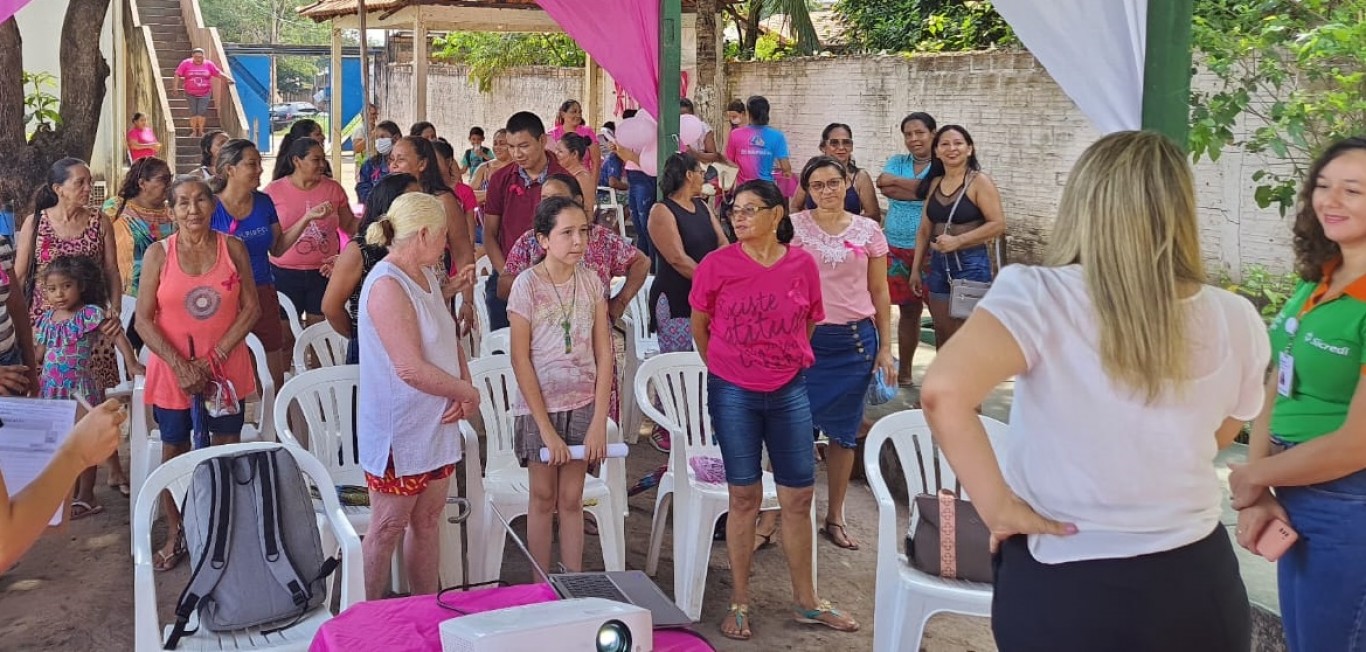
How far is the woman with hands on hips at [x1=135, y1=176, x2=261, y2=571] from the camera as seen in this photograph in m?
4.82

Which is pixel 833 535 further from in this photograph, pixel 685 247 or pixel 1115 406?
pixel 1115 406

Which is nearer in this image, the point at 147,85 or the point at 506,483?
the point at 506,483

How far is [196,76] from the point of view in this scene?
17578 mm

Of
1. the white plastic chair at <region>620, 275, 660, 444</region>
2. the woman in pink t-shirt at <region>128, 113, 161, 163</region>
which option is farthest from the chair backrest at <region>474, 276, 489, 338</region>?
the woman in pink t-shirt at <region>128, 113, 161, 163</region>

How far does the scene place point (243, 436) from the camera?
5184 millimetres

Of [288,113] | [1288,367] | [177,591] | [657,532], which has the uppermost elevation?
[288,113]

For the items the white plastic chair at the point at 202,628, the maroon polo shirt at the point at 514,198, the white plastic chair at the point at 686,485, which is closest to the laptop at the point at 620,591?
the white plastic chair at the point at 202,628

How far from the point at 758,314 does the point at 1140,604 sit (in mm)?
2214

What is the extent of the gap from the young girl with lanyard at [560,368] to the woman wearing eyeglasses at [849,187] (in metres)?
2.57

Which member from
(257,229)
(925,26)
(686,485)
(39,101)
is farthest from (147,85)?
(686,485)

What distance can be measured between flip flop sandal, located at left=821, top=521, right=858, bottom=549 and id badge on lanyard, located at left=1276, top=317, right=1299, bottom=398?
109 inches

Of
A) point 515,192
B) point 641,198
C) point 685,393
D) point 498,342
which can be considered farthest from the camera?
point 641,198

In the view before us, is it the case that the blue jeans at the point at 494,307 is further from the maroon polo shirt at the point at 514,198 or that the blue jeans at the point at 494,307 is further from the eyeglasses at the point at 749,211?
the eyeglasses at the point at 749,211

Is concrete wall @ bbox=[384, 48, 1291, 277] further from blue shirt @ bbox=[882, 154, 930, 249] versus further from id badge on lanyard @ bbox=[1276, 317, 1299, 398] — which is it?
id badge on lanyard @ bbox=[1276, 317, 1299, 398]
